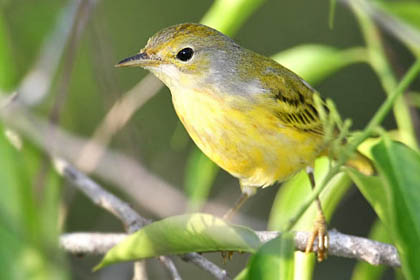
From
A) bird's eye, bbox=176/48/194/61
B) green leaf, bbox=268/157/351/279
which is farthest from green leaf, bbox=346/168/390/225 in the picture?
bird's eye, bbox=176/48/194/61

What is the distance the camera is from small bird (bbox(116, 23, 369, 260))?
9.68 feet

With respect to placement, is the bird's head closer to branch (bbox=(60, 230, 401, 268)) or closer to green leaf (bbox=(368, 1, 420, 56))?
green leaf (bbox=(368, 1, 420, 56))

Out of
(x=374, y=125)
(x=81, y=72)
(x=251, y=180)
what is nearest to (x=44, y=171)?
(x=251, y=180)

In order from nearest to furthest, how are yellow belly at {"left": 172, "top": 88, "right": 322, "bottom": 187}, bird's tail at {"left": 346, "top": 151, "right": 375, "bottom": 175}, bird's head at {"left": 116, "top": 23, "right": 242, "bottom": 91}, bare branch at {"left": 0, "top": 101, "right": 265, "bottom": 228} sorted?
yellow belly at {"left": 172, "top": 88, "right": 322, "bottom": 187}, bird's head at {"left": 116, "top": 23, "right": 242, "bottom": 91}, bare branch at {"left": 0, "top": 101, "right": 265, "bottom": 228}, bird's tail at {"left": 346, "top": 151, "right": 375, "bottom": 175}

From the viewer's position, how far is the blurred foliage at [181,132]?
75.0 inches

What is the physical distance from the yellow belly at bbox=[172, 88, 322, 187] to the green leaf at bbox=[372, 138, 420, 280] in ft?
3.06

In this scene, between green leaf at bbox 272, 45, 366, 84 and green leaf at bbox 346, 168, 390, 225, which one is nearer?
green leaf at bbox 346, 168, 390, 225

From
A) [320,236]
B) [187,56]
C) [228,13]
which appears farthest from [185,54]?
[320,236]

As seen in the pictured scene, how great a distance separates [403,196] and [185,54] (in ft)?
5.05

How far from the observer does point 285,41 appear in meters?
7.57

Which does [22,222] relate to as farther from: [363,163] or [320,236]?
[363,163]

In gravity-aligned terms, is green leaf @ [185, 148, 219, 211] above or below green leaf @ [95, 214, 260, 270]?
below

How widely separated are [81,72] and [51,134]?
2.11 m

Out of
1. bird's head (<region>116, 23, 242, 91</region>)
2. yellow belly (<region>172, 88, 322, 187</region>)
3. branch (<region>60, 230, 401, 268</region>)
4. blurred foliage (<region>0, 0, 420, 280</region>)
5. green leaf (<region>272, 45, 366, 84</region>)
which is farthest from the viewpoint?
green leaf (<region>272, 45, 366, 84</region>)
